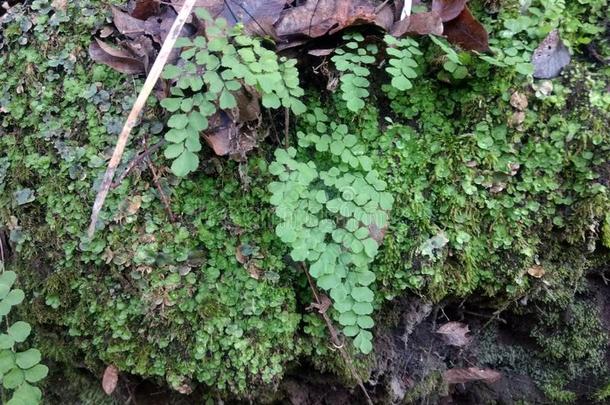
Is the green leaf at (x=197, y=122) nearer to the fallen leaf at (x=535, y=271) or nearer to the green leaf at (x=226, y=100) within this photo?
the green leaf at (x=226, y=100)

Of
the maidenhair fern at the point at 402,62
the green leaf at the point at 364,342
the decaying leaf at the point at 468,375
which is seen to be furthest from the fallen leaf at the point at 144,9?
the decaying leaf at the point at 468,375

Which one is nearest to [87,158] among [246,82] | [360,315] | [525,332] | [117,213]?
[117,213]

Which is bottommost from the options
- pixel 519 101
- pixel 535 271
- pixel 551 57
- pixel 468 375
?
pixel 468 375

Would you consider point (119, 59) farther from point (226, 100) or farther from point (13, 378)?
point (13, 378)

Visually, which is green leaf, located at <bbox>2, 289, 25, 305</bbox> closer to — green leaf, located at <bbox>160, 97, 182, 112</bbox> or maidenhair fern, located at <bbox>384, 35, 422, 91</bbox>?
green leaf, located at <bbox>160, 97, 182, 112</bbox>

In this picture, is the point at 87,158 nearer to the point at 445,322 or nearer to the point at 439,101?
the point at 439,101

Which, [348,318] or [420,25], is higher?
[420,25]

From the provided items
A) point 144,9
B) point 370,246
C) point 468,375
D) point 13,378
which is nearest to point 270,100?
point 370,246
